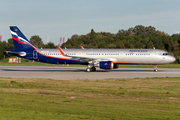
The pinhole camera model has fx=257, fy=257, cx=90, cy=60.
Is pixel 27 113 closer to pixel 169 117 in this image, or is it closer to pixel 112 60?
pixel 169 117

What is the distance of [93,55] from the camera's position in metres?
44.1

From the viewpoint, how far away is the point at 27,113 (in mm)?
10578

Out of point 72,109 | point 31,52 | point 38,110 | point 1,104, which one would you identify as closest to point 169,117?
point 72,109

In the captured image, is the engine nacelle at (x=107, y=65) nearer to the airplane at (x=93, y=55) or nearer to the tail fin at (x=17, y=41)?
the airplane at (x=93, y=55)

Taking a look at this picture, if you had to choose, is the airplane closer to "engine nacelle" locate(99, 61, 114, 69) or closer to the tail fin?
the tail fin

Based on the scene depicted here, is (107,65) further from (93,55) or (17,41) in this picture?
(17,41)

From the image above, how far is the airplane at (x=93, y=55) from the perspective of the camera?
4316 cm

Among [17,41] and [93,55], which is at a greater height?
[17,41]

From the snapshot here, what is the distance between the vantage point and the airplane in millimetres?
43156

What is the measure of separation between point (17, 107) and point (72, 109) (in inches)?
103

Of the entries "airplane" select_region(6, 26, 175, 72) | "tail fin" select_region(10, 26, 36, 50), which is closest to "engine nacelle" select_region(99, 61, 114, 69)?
"airplane" select_region(6, 26, 175, 72)

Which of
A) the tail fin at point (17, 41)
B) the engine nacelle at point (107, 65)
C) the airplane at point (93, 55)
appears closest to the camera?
the engine nacelle at point (107, 65)

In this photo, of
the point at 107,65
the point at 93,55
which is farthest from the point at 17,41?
the point at 107,65

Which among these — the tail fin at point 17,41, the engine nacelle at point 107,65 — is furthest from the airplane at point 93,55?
the engine nacelle at point 107,65
